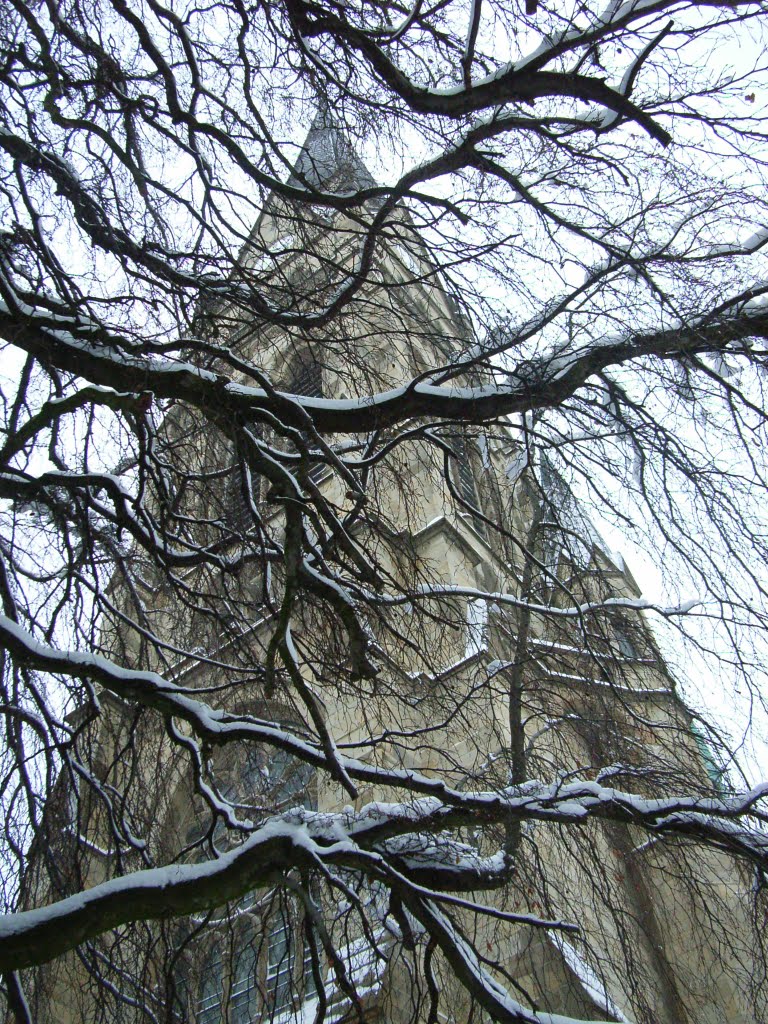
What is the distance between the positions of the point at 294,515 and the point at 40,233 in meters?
1.97

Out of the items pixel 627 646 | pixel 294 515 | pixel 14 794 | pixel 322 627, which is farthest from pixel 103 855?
pixel 627 646

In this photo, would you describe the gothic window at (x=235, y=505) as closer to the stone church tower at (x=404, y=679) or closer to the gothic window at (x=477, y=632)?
the stone church tower at (x=404, y=679)

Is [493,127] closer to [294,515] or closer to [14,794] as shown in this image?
[294,515]

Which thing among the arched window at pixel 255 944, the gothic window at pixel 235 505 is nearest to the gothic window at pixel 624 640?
the arched window at pixel 255 944

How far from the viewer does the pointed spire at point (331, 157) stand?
498cm

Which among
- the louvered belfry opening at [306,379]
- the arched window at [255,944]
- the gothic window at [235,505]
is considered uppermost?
the louvered belfry opening at [306,379]

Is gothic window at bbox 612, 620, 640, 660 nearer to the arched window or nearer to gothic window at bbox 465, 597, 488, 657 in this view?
gothic window at bbox 465, 597, 488, 657

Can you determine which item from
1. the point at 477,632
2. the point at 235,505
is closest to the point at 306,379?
the point at 235,505

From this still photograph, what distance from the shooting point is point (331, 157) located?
5562mm

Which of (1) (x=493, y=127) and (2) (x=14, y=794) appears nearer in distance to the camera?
(2) (x=14, y=794)

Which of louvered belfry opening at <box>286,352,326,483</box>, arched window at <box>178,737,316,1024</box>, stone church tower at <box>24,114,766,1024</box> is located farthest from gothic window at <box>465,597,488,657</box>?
louvered belfry opening at <box>286,352,326,483</box>

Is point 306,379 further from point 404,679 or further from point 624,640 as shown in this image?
point 624,640

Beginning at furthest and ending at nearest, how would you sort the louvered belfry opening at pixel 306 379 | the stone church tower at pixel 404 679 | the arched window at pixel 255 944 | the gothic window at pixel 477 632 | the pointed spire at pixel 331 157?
the louvered belfry opening at pixel 306 379 → the gothic window at pixel 477 632 → the pointed spire at pixel 331 157 → the stone church tower at pixel 404 679 → the arched window at pixel 255 944

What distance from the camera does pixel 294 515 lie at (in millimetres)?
3758
